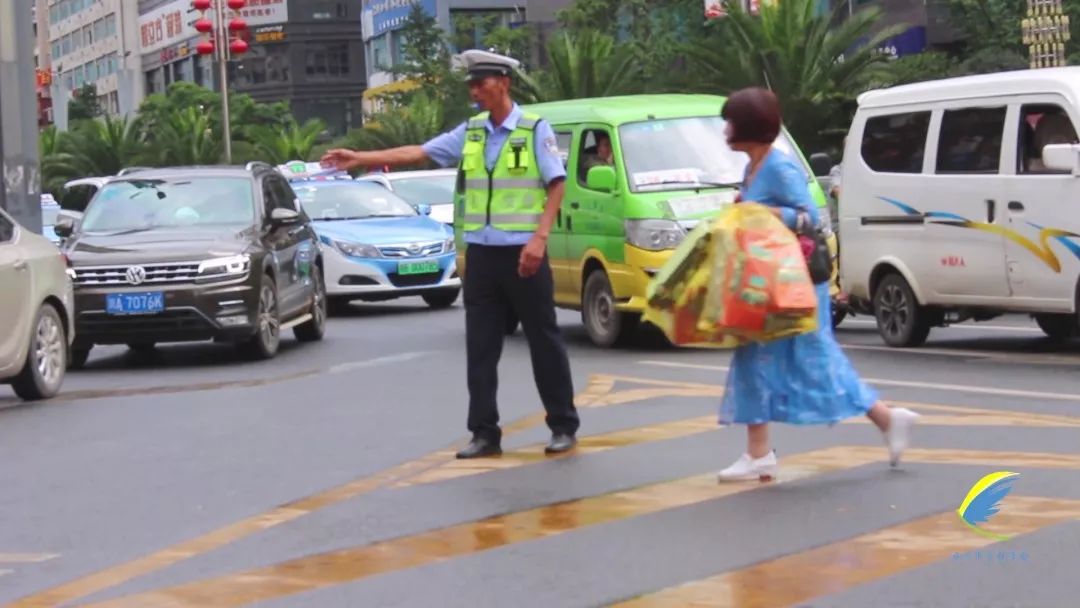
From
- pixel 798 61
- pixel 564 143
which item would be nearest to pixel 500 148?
pixel 564 143

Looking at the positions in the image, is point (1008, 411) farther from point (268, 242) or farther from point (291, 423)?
point (268, 242)

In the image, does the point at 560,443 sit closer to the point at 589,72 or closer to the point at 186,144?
the point at 589,72

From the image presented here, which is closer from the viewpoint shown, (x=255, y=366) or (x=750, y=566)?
(x=750, y=566)

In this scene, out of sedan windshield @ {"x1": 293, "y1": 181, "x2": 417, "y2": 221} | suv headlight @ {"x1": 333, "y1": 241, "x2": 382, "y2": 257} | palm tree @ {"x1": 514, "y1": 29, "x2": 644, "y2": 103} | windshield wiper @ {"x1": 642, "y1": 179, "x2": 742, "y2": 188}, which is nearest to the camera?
windshield wiper @ {"x1": 642, "y1": 179, "x2": 742, "y2": 188}

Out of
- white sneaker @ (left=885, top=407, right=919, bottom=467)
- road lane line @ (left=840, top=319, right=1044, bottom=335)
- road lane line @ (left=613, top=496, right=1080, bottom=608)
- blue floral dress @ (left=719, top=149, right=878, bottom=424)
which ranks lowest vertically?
road lane line @ (left=840, top=319, right=1044, bottom=335)

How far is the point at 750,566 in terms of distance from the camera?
6570 millimetres

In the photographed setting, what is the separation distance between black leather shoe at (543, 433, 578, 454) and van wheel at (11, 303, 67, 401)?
501cm

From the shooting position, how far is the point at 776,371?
815 centimetres

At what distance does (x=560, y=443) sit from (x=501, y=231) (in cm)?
103

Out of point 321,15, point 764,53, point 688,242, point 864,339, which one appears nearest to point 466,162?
point 688,242

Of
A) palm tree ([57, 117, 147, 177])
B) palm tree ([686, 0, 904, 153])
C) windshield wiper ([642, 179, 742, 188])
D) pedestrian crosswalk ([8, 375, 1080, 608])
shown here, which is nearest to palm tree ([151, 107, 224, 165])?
palm tree ([57, 117, 147, 177])

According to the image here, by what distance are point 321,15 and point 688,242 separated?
4697 inches

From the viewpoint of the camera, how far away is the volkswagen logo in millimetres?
15672

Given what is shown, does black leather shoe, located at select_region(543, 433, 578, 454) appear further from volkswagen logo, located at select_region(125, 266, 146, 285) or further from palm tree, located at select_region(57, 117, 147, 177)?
palm tree, located at select_region(57, 117, 147, 177)
